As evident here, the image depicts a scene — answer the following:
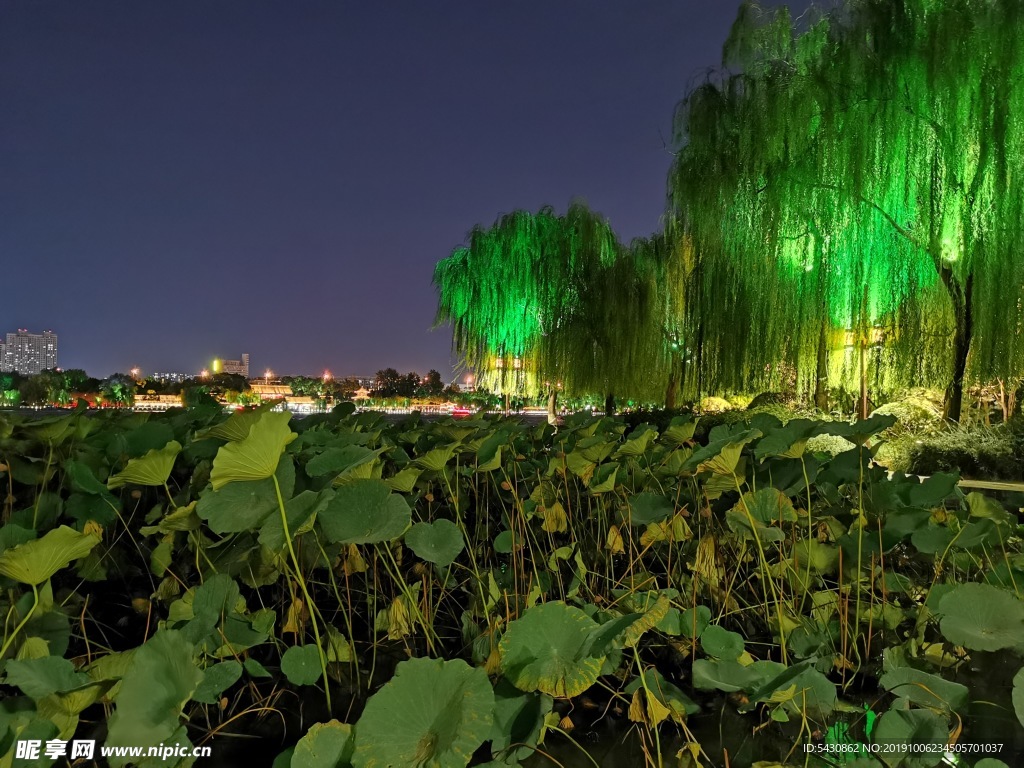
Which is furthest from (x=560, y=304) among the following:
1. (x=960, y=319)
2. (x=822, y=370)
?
(x=960, y=319)

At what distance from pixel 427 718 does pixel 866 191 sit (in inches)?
238

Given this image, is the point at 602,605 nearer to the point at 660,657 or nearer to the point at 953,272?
the point at 660,657

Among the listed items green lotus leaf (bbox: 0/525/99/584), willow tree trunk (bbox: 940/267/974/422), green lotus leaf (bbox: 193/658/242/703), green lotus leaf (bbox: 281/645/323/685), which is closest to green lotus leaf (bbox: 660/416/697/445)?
green lotus leaf (bbox: 281/645/323/685)

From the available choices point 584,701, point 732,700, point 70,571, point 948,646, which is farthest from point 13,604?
point 948,646

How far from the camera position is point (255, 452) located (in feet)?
2.25

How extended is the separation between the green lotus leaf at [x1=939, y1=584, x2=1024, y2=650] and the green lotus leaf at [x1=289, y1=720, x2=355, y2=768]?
2.92ft

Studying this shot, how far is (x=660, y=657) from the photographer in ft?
3.88

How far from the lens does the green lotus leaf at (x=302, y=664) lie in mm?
938

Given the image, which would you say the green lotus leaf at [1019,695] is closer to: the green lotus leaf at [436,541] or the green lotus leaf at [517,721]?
the green lotus leaf at [517,721]

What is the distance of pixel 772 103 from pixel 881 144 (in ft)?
3.68

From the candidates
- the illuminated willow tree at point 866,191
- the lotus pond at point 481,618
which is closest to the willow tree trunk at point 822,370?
the illuminated willow tree at point 866,191

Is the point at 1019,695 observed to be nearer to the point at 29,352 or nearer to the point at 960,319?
the point at 960,319

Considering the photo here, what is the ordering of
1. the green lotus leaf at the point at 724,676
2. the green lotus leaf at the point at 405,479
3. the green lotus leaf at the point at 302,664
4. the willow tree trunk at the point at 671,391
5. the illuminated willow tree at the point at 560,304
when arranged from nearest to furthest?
1. the green lotus leaf at the point at 724,676
2. the green lotus leaf at the point at 302,664
3. the green lotus leaf at the point at 405,479
4. the illuminated willow tree at the point at 560,304
5. the willow tree trunk at the point at 671,391

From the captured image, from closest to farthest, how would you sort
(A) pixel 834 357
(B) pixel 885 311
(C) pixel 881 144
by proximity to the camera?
(C) pixel 881 144 < (B) pixel 885 311 < (A) pixel 834 357
